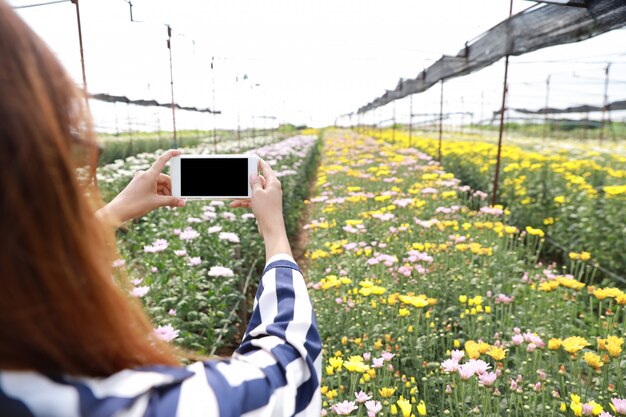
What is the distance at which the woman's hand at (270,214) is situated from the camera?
36.5 inches

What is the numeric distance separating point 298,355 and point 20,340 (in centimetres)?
39

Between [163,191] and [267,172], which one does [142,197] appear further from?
[267,172]

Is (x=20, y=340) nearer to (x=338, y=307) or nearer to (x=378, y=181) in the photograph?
(x=338, y=307)

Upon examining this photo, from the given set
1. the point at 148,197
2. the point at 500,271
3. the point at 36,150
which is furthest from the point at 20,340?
the point at 500,271

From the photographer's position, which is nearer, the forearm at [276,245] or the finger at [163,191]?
the forearm at [276,245]

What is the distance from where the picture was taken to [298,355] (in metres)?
0.74

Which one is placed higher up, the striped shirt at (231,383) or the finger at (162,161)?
the finger at (162,161)

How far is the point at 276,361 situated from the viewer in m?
0.70

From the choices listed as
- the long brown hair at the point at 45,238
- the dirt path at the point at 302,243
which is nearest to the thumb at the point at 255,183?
the long brown hair at the point at 45,238

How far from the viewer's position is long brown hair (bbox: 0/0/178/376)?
1.54ft

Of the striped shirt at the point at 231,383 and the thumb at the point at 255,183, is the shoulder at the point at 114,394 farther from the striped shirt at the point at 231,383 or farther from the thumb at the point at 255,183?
the thumb at the point at 255,183

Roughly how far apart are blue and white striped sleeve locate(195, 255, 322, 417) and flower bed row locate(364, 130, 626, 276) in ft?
12.2

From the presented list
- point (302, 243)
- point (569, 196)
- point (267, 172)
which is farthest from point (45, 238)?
point (302, 243)

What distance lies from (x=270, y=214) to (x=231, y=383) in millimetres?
402
